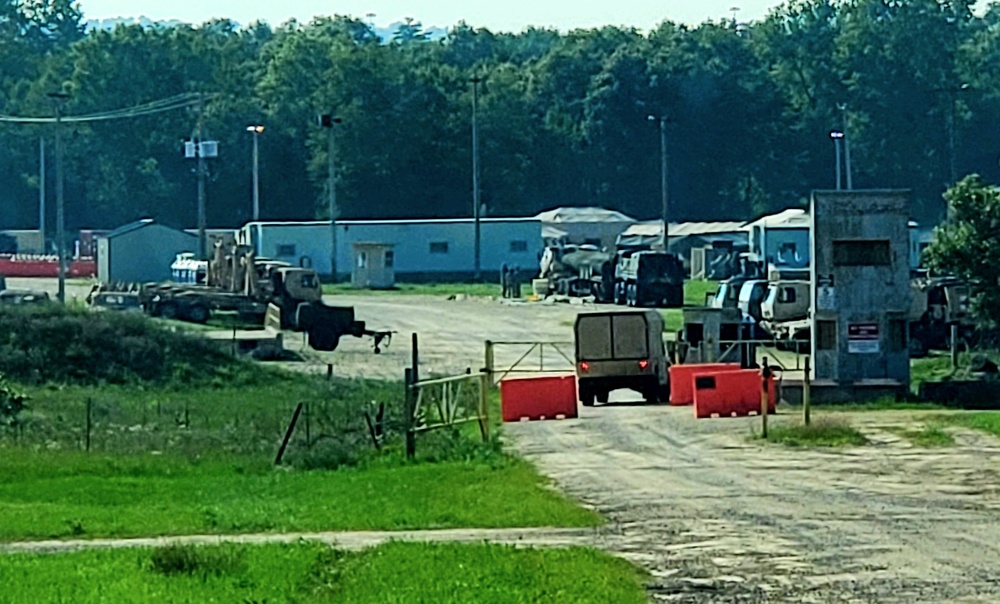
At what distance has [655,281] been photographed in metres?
77.3

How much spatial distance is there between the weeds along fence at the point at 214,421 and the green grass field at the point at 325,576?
12513 mm

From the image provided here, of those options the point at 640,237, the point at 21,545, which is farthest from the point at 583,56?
the point at 21,545

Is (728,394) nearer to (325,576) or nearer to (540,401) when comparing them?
(540,401)

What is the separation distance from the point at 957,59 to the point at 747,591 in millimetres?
122105

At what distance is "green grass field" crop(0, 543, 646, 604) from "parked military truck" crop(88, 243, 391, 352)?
4270 cm

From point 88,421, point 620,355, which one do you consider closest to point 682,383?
point 620,355

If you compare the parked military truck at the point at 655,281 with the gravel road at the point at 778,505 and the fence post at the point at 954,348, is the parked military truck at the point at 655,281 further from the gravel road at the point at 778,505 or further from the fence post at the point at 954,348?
the gravel road at the point at 778,505

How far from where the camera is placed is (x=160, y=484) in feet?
96.8

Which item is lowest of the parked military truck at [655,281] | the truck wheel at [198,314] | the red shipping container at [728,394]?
the red shipping container at [728,394]

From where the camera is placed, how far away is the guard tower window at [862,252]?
140 ft

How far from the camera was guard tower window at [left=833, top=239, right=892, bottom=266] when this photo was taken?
42.6m

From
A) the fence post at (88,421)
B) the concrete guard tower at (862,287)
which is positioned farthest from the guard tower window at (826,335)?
the fence post at (88,421)

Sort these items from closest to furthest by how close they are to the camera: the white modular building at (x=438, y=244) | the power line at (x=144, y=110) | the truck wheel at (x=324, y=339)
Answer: the truck wheel at (x=324, y=339)
the white modular building at (x=438, y=244)
the power line at (x=144, y=110)

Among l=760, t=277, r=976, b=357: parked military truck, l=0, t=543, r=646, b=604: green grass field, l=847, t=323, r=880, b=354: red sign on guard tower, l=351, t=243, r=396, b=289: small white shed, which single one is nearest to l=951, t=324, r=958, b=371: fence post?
l=760, t=277, r=976, b=357: parked military truck
